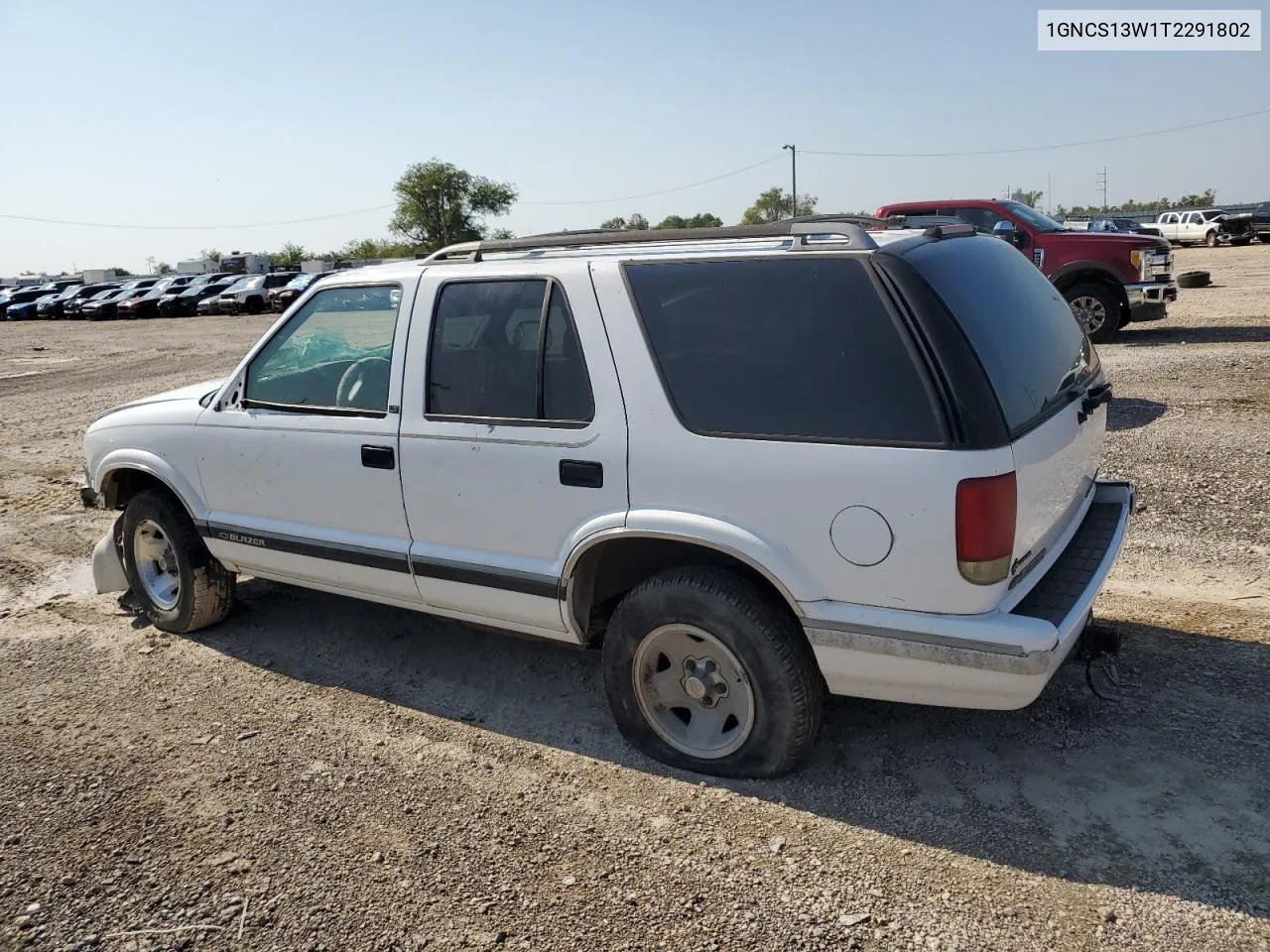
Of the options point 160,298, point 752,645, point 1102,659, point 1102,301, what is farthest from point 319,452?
point 160,298

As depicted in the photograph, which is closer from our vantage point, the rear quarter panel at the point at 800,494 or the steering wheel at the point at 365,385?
the rear quarter panel at the point at 800,494

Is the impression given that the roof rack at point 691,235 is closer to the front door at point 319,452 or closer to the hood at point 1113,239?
the front door at point 319,452

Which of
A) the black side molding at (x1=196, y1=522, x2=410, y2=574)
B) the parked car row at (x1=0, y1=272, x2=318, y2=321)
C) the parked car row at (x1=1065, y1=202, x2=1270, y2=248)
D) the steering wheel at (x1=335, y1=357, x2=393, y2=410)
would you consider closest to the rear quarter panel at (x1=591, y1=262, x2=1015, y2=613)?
the steering wheel at (x1=335, y1=357, x2=393, y2=410)

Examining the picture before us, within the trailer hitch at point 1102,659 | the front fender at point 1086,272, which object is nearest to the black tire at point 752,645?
the trailer hitch at point 1102,659

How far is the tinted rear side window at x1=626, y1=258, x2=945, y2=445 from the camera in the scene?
300 centimetres

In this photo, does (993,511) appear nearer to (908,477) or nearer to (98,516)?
(908,477)

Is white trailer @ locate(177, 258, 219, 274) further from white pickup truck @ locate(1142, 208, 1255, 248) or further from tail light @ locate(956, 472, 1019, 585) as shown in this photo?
tail light @ locate(956, 472, 1019, 585)

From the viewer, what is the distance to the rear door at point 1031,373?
3074mm

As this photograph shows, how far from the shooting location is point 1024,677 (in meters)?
2.92

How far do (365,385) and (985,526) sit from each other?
2.59m

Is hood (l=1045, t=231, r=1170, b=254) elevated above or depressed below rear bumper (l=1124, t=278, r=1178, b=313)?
above

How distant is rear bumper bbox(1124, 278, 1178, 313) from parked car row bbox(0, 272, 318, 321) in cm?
2960

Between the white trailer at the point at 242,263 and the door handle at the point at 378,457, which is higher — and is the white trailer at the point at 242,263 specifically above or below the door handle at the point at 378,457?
above

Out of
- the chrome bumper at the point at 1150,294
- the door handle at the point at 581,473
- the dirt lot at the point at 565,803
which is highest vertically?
the chrome bumper at the point at 1150,294
